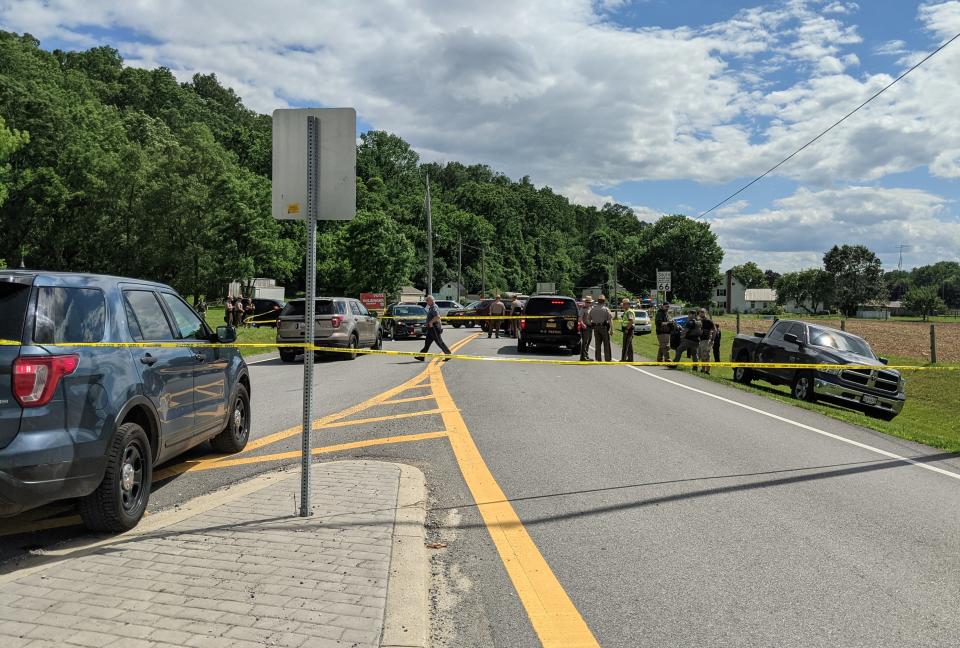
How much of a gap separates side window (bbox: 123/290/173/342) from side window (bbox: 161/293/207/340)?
0.77 ft

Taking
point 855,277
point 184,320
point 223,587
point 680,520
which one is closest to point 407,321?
point 184,320

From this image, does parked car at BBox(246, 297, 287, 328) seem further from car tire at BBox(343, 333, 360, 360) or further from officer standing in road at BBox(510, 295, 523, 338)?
car tire at BBox(343, 333, 360, 360)

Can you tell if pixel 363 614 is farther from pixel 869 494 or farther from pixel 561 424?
pixel 561 424

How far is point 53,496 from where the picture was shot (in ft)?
13.9

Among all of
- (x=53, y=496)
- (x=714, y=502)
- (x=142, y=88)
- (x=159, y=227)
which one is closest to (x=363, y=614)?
(x=53, y=496)

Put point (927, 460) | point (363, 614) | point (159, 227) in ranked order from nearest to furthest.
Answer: point (363, 614) → point (927, 460) → point (159, 227)

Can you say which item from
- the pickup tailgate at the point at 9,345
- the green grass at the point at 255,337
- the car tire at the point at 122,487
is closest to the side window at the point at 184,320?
the car tire at the point at 122,487

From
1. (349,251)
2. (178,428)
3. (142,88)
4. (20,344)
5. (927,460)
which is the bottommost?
(927,460)

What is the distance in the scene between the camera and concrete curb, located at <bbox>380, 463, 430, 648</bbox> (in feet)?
10.8

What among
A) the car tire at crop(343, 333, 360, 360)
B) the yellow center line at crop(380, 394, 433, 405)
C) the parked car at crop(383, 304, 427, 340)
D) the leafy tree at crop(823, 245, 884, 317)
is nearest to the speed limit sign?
the parked car at crop(383, 304, 427, 340)

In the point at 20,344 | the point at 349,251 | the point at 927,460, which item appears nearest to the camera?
the point at 20,344

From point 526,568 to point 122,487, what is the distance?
9.04 feet

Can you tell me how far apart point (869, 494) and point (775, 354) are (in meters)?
10.9

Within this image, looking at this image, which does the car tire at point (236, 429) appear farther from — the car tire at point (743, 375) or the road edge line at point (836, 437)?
the car tire at point (743, 375)
